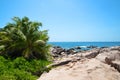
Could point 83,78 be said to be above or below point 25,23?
below

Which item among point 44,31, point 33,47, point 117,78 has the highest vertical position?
point 44,31

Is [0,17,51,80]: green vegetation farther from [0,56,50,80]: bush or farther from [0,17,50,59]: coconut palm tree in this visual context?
[0,56,50,80]: bush

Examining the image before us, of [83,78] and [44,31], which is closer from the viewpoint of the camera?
[83,78]

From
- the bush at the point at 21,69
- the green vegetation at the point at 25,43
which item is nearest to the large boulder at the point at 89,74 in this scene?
the bush at the point at 21,69

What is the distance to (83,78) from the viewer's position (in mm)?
13117

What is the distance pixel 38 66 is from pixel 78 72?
22.1 feet

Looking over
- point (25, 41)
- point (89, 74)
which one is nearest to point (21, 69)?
point (25, 41)

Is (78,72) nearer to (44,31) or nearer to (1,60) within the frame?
(1,60)

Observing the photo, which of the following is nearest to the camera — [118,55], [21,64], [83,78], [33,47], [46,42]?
[83,78]

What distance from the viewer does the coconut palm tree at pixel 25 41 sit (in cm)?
2459

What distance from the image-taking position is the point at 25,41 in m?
24.5

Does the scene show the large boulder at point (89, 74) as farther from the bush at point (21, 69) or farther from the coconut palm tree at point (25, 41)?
the coconut palm tree at point (25, 41)

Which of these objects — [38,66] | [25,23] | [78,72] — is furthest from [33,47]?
[78,72]

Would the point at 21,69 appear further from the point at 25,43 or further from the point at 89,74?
the point at 89,74
